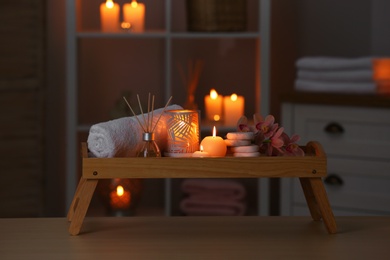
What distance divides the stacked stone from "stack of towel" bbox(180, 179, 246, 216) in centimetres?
212

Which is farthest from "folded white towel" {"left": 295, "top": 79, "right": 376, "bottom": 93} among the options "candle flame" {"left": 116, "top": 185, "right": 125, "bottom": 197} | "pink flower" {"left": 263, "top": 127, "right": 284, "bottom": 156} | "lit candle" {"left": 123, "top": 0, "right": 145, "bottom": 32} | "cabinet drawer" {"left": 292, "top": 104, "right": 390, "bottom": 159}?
"pink flower" {"left": 263, "top": 127, "right": 284, "bottom": 156}

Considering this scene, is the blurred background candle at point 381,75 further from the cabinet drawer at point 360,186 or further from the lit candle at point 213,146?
the lit candle at point 213,146

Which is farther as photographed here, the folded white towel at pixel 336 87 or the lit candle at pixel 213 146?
the folded white towel at pixel 336 87

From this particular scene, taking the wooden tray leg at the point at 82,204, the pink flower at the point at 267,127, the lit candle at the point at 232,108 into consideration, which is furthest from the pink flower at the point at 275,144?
the lit candle at the point at 232,108

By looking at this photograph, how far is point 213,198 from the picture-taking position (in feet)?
11.9

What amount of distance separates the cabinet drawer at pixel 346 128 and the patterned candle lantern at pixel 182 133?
5.59ft

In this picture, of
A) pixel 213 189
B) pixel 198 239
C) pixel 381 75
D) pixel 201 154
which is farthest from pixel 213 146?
pixel 213 189

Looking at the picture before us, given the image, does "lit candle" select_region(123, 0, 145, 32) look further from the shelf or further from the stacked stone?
the stacked stone

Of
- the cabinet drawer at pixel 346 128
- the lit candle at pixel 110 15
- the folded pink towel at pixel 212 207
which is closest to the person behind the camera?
the cabinet drawer at pixel 346 128

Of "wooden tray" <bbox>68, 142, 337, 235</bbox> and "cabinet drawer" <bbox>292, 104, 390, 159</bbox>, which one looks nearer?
"wooden tray" <bbox>68, 142, 337, 235</bbox>

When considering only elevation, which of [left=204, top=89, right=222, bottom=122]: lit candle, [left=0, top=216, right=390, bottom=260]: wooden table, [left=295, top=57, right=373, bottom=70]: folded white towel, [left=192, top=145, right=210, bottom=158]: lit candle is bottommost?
[left=0, top=216, right=390, bottom=260]: wooden table

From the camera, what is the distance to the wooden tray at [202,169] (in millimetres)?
1386

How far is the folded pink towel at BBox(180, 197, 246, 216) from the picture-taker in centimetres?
361

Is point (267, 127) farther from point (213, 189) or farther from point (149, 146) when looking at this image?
point (213, 189)
